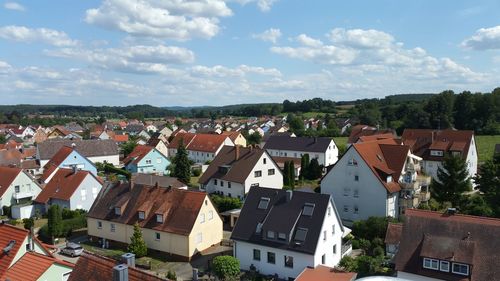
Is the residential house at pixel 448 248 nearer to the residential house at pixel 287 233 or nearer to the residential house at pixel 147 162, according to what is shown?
the residential house at pixel 287 233

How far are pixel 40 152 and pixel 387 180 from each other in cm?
6092

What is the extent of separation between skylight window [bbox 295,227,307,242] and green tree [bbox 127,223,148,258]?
13.0 metres

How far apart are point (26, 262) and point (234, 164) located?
36.1m

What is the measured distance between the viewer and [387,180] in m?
43.3

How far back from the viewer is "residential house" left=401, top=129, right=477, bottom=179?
60062 mm

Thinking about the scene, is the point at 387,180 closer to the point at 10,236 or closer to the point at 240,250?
the point at 240,250

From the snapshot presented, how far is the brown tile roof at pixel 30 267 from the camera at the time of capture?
67.2 feet

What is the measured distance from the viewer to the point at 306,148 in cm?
8306

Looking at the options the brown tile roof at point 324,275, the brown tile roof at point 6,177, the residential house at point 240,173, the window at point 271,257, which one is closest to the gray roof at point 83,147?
the brown tile roof at point 6,177

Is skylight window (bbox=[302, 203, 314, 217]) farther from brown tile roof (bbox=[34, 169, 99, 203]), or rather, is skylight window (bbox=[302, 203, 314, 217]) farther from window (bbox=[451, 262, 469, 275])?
brown tile roof (bbox=[34, 169, 99, 203])

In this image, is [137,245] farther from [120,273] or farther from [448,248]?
[448,248]

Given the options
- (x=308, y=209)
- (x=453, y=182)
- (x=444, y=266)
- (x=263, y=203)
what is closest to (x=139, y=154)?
(x=263, y=203)

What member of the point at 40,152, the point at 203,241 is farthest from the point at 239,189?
the point at 40,152

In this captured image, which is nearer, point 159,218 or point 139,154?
point 159,218
